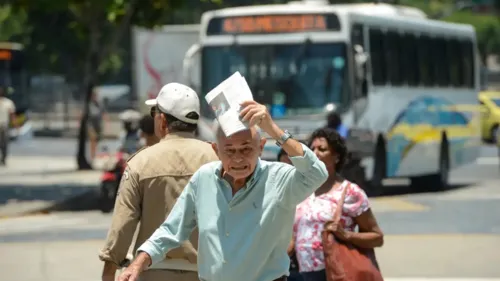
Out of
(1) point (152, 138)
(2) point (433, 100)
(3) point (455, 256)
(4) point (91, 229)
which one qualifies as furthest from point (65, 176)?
(1) point (152, 138)

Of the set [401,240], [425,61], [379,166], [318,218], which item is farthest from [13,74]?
[318,218]

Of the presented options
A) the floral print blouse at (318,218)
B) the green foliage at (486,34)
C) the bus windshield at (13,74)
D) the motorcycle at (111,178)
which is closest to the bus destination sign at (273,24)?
the motorcycle at (111,178)

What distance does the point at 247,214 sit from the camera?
5355mm

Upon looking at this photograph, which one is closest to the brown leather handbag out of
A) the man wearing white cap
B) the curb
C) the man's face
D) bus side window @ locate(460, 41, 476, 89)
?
the man wearing white cap

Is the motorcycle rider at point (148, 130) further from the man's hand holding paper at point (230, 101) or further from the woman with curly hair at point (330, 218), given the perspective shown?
the man's hand holding paper at point (230, 101)

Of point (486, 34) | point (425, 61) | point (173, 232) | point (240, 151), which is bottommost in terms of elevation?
point (486, 34)

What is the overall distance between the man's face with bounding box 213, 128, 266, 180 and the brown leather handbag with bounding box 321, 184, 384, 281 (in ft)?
6.65

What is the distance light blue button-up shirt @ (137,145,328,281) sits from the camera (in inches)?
210

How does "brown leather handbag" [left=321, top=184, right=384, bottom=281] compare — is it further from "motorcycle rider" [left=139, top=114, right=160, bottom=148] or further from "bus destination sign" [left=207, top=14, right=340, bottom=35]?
"bus destination sign" [left=207, top=14, right=340, bottom=35]

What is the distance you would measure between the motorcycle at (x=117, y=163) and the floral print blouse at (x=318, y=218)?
36.0 ft

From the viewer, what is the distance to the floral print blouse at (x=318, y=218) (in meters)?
7.30

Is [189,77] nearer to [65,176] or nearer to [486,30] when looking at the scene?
[65,176]

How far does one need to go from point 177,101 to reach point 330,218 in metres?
1.45

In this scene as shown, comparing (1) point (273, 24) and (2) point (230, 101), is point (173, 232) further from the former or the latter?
(1) point (273, 24)
